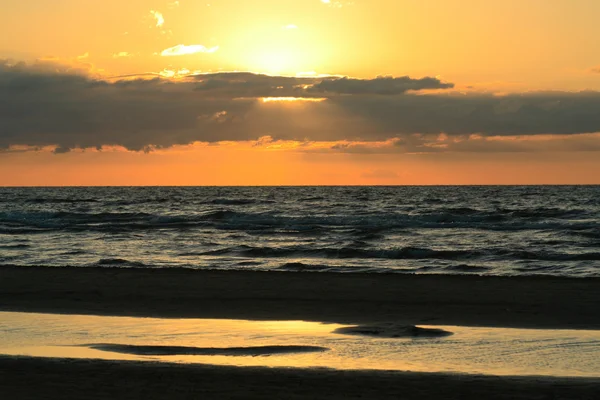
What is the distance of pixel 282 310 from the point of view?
16484mm

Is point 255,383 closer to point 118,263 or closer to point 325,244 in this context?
point 118,263

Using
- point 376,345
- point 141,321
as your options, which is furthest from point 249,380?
point 141,321

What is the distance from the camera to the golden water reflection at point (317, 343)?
421 inches

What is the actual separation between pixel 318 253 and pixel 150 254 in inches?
277

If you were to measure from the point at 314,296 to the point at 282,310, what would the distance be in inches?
86.9

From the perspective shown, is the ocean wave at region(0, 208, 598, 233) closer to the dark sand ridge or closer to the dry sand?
the dark sand ridge

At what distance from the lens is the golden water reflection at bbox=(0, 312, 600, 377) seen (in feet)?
35.1

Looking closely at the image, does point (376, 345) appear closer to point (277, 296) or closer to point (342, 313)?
point (342, 313)

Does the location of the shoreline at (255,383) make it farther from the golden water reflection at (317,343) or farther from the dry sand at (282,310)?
the golden water reflection at (317,343)

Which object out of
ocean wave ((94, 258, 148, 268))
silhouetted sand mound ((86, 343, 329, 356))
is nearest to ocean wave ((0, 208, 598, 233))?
ocean wave ((94, 258, 148, 268))

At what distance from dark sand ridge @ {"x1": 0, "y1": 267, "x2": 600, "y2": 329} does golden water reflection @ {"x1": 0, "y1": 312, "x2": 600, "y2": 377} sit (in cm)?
119

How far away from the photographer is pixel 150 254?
3350cm

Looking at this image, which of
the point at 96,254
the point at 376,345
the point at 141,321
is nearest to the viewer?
the point at 376,345

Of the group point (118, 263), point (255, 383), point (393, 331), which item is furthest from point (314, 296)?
point (118, 263)
